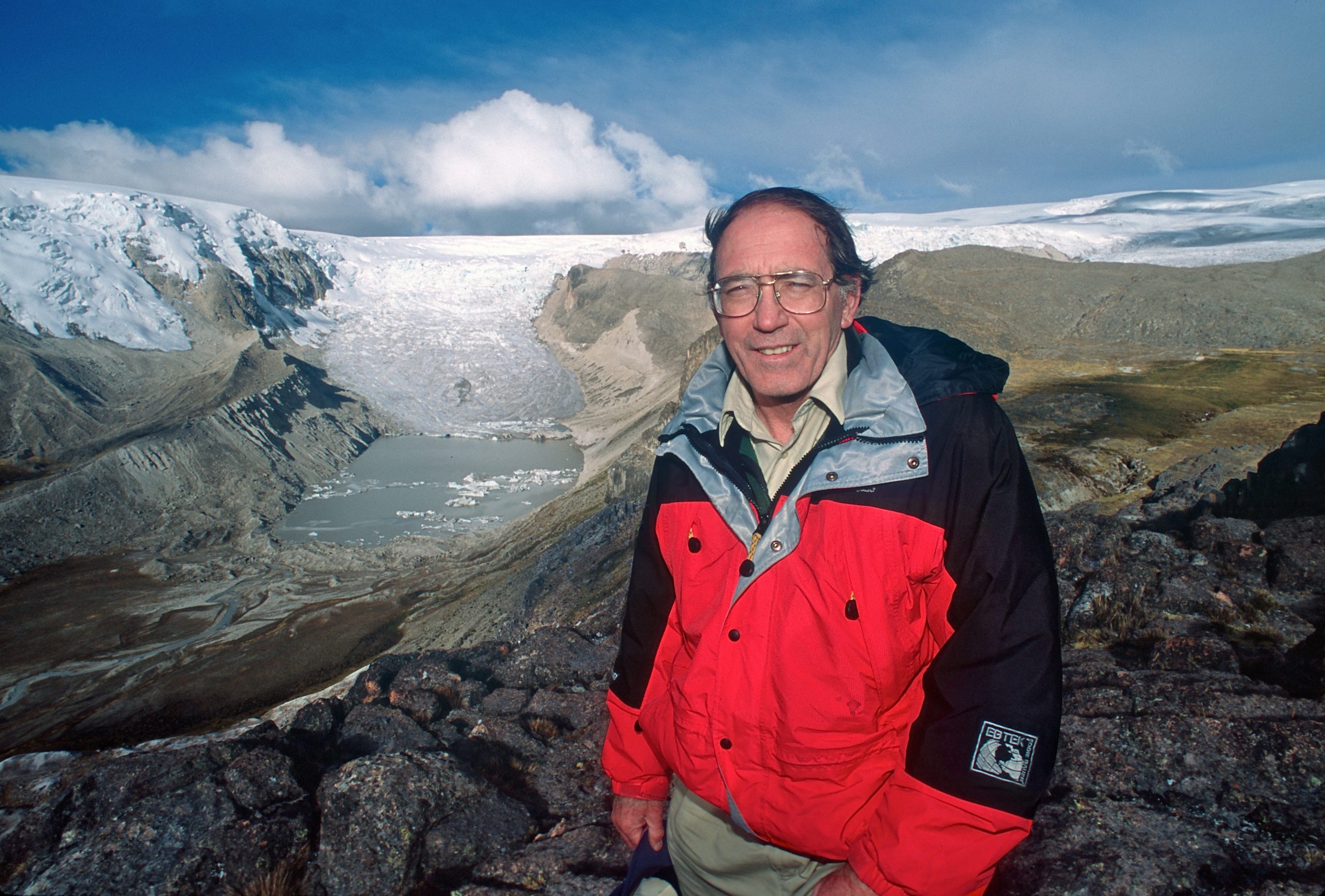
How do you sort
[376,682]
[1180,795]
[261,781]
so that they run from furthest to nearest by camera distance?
1. [376,682]
2. [261,781]
3. [1180,795]

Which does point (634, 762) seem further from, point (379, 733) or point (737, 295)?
point (379, 733)

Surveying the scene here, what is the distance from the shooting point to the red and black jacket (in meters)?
1.40

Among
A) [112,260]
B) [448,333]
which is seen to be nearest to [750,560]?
[448,333]

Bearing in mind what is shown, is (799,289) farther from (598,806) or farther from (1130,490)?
(1130,490)

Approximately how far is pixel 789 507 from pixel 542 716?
3.24 metres

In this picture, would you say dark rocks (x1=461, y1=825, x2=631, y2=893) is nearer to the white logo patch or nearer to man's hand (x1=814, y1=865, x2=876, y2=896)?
man's hand (x1=814, y1=865, x2=876, y2=896)

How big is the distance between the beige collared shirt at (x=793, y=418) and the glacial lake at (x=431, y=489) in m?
24.2

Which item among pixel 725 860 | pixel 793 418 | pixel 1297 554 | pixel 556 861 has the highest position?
pixel 793 418

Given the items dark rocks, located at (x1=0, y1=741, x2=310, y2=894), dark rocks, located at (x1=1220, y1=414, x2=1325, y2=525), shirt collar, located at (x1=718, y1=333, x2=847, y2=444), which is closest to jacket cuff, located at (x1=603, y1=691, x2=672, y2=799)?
shirt collar, located at (x1=718, y1=333, x2=847, y2=444)

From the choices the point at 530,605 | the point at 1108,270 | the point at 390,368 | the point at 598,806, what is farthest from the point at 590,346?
the point at 598,806

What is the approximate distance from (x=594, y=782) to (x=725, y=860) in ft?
6.45

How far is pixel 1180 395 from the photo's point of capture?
41.1ft

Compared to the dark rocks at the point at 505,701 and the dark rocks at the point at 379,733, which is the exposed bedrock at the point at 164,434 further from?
the dark rocks at the point at 505,701

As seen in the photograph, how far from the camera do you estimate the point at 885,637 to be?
1.50m
